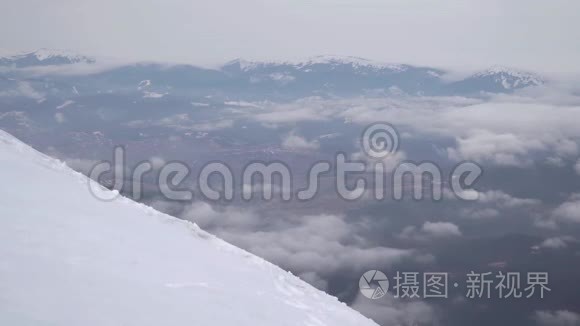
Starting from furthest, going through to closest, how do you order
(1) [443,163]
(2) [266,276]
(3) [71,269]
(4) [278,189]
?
(1) [443,163] → (4) [278,189] → (2) [266,276] → (3) [71,269]

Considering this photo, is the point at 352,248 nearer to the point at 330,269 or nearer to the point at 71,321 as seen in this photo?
the point at 330,269

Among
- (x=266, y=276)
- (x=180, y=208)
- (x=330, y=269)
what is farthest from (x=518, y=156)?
(x=266, y=276)

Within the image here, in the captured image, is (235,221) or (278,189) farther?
(278,189)

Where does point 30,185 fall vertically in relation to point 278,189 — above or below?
below

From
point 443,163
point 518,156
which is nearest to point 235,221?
point 443,163

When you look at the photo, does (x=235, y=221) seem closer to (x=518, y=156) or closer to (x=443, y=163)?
(x=443, y=163)

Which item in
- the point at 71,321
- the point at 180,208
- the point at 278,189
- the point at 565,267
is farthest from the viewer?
the point at 278,189

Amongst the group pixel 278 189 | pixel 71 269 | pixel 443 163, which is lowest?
pixel 71 269
